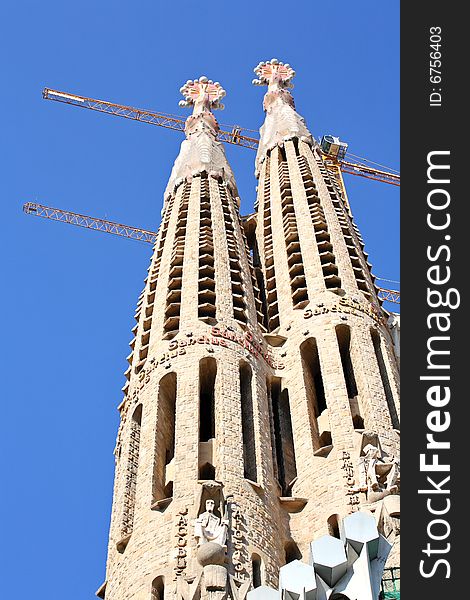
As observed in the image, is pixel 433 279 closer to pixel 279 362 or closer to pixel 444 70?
pixel 444 70

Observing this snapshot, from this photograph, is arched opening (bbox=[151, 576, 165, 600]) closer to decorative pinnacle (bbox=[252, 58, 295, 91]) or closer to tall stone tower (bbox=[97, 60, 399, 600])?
tall stone tower (bbox=[97, 60, 399, 600])

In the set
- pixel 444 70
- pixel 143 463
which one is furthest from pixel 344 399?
pixel 444 70

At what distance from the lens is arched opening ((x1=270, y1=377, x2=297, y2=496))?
31508mm

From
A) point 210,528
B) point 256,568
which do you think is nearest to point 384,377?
point 256,568

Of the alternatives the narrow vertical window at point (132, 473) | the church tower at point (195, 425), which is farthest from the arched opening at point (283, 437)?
the narrow vertical window at point (132, 473)

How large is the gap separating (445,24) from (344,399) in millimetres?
15909

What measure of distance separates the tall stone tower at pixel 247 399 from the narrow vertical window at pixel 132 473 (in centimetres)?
4

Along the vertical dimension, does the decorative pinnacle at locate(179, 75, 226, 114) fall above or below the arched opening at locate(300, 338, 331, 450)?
above

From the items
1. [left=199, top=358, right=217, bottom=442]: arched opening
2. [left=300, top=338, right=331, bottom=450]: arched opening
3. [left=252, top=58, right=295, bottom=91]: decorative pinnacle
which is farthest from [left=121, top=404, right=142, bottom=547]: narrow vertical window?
[left=252, top=58, right=295, bottom=91]: decorative pinnacle

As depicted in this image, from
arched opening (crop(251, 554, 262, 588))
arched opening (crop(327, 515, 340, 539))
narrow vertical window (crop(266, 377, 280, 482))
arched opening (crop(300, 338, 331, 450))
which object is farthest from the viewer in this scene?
arched opening (crop(300, 338, 331, 450))

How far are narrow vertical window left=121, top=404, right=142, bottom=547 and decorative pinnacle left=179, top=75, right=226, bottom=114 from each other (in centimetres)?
2347

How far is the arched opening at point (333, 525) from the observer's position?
92.8ft

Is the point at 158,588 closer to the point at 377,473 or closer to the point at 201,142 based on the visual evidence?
the point at 377,473

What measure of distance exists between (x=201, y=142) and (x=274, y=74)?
9.02m
